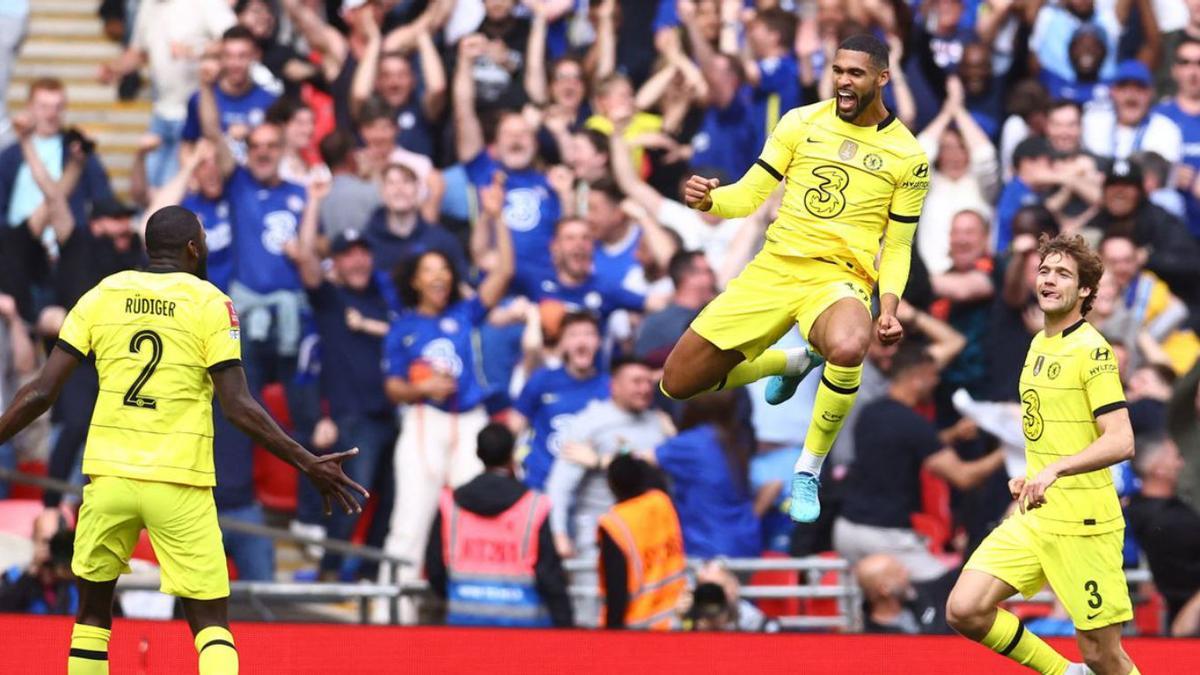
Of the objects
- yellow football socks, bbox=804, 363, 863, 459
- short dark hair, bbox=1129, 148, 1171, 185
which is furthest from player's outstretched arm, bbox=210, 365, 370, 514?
short dark hair, bbox=1129, 148, 1171, 185

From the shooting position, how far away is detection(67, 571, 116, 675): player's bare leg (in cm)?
859

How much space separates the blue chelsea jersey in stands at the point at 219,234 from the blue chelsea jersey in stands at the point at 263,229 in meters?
0.06

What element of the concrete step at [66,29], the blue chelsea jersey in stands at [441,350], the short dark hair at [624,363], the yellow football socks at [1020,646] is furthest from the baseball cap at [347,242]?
the yellow football socks at [1020,646]

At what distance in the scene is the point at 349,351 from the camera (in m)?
13.9

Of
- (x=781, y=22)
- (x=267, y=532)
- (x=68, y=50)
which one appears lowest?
(x=267, y=532)

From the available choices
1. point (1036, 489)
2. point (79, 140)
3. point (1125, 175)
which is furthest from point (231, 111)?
point (1036, 489)

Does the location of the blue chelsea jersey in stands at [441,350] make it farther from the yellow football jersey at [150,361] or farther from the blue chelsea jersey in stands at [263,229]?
the yellow football jersey at [150,361]

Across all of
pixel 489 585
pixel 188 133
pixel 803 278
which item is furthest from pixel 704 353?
pixel 188 133

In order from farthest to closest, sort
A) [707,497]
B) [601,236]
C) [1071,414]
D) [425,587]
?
[601,236] < [707,497] < [425,587] < [1071,414]

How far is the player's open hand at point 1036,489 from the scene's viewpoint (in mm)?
8328

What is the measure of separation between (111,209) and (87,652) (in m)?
6.11

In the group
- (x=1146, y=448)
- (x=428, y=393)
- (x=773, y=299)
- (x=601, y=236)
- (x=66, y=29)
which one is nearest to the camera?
(x=773, y=299)

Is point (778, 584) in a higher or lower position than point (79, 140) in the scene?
lower

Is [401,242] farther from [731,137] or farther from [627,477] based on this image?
[627,477]
